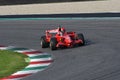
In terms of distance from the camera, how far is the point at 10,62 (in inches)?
627

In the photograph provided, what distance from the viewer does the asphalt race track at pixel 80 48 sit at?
1364 cm

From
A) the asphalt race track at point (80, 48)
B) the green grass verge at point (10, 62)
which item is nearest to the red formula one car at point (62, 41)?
the asphalt race track at point (80, 48)

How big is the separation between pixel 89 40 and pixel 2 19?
36.2 feet

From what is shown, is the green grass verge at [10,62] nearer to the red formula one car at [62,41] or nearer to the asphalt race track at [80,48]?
the asphalt race track at [80,48]

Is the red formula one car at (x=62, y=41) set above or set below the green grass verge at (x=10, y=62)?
above

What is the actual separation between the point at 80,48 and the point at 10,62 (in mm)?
A: 2998

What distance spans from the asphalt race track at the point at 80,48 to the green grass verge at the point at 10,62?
90 centimetres

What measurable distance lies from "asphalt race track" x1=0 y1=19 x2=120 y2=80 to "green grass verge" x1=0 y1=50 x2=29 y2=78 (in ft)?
2.94

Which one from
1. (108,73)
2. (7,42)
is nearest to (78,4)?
(7,42)

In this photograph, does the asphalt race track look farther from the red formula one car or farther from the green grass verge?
the green grass verge

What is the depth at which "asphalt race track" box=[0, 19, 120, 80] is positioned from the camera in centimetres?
1364

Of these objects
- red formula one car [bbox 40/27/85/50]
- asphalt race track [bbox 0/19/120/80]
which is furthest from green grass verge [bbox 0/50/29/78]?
red formula one car [bbox 40/27/85/50]

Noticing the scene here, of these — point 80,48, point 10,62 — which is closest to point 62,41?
point 80,48

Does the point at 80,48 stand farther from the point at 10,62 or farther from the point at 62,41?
the point at 10,62
